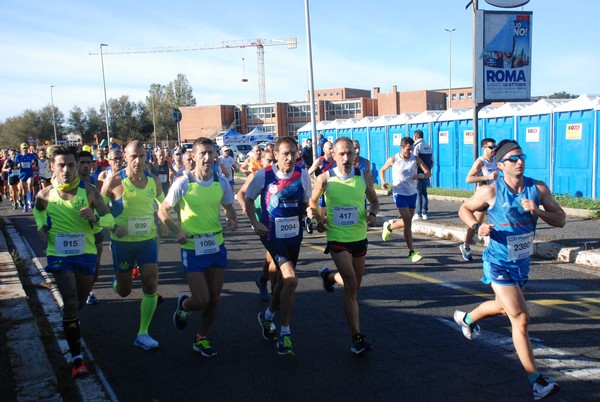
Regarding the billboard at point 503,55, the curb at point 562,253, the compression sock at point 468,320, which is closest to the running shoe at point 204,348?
the compression sock at point 468,320

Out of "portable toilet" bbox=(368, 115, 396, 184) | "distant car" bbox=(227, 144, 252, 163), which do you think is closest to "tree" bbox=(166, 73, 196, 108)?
"distant car" bbox=(227, 144, 252, 163)

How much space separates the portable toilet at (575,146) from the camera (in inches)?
591

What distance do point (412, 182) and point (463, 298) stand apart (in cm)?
313

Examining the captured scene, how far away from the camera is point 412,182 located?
31.5 ft

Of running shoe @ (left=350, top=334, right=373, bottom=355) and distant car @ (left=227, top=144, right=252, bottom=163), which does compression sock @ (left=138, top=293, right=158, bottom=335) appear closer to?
running shoe @ (left=350, top=334, right=373, bottom=355)

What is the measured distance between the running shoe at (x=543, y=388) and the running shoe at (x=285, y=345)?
209cm

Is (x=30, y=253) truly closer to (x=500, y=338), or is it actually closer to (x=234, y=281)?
(x=234, y=281)

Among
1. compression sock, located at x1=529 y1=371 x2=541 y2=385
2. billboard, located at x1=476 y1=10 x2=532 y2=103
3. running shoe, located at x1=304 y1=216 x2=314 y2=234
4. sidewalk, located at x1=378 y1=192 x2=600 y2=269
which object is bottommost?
sidewalk, located at x1=378 y1=192 x2=600 y2=269

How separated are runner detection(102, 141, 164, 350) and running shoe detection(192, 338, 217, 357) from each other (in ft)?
1.64

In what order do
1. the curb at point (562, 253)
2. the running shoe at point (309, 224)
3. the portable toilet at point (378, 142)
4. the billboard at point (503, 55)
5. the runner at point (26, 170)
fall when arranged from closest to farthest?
the running shoe at point (309, 224) → the curb at point (562, 253) → the billboard at point (503, 55) → the runner at point (26, 170) → the portable toilet at point (378, 142)

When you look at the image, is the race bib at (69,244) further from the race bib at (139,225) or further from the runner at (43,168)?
the runner at (43,168)

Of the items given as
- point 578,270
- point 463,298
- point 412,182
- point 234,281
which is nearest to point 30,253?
point 234,281

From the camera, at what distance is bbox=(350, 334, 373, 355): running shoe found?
507 centimetres

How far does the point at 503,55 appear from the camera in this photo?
15078 millimetres
